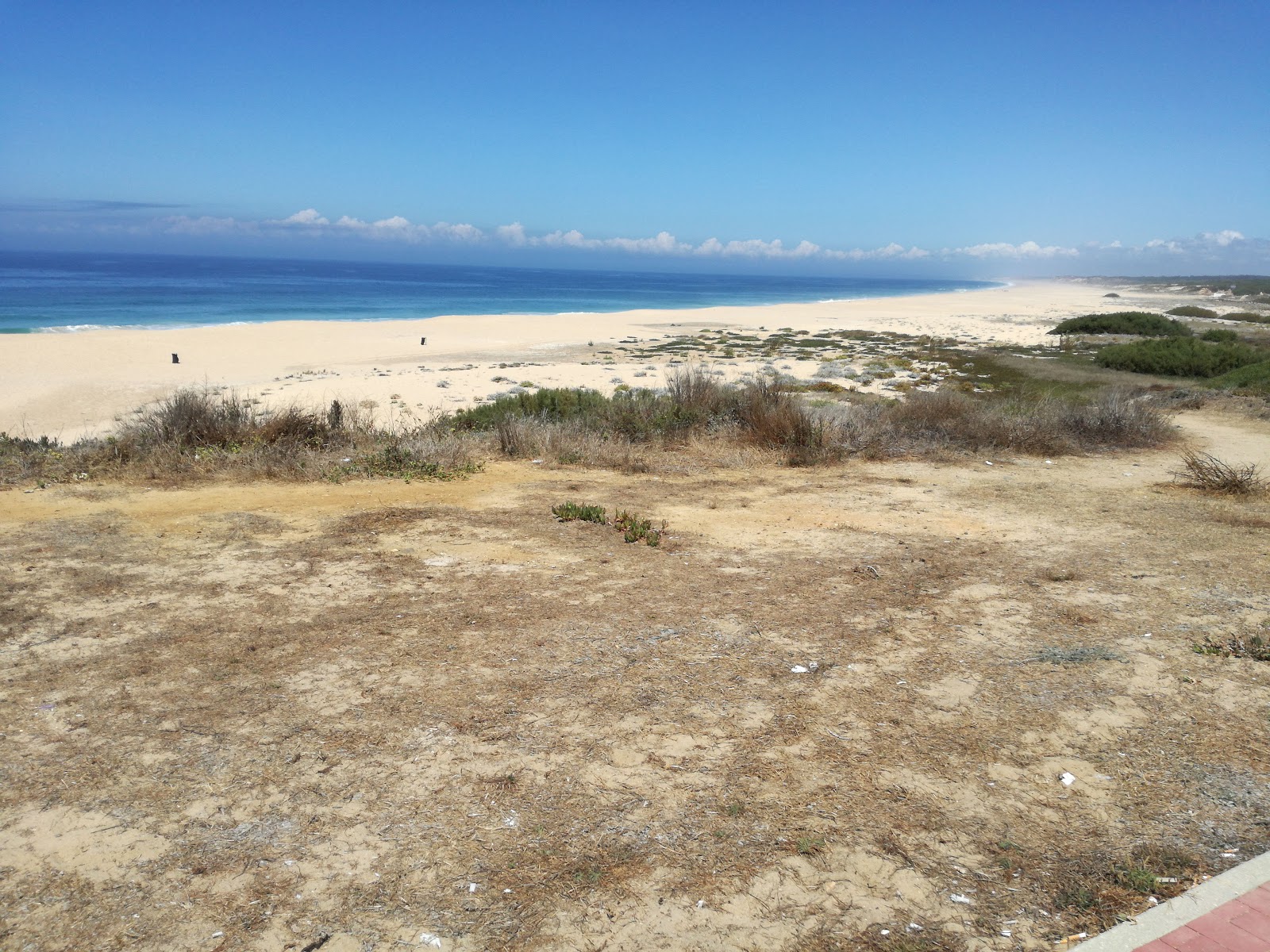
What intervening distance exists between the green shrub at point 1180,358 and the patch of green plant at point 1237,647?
18636mm

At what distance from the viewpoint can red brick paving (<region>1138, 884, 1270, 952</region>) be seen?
2645 mm

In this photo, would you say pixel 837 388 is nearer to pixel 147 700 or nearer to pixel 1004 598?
pixel 1004 598

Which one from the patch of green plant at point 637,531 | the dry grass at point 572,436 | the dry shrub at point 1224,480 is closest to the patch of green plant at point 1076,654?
the patch of green plant at point 637,531

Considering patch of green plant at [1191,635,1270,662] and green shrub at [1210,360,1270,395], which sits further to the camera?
green shrub at [1210,360,1270,395]

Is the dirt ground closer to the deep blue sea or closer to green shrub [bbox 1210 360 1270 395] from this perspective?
green shrub [bbox 1210 360 1270 395]

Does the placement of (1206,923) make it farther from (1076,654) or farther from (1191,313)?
(1191,313)

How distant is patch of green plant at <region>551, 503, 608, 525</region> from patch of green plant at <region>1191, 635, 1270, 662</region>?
437cm

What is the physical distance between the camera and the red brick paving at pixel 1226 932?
8.68 feet

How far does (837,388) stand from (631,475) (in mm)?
9822

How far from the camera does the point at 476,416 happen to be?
1227 centimetres

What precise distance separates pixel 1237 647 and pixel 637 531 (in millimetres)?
4085

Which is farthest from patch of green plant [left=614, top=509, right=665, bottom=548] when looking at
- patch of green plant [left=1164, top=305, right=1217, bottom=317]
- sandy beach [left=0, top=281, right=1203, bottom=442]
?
patch of green plant [left=1164, top=305, right=1217, bottom=317]

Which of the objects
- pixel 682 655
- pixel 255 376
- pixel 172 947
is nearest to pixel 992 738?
pixel 682 655

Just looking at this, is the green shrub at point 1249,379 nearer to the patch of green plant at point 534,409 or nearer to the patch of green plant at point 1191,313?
the patch of green plant at point 534,409
